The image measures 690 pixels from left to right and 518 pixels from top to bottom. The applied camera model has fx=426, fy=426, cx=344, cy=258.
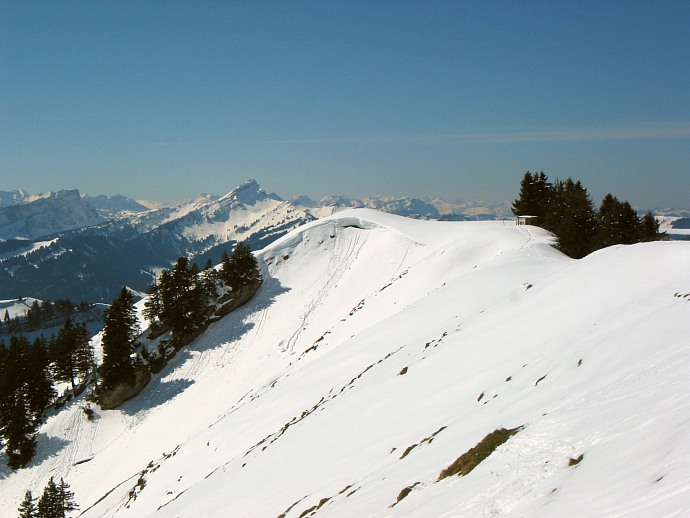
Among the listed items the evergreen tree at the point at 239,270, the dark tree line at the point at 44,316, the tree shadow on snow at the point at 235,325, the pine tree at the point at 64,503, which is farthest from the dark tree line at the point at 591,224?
the dark tree line at the point at 44,316

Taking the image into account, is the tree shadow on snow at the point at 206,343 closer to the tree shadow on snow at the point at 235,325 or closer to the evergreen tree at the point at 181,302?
the tree shadow on snow at the point at 235,325

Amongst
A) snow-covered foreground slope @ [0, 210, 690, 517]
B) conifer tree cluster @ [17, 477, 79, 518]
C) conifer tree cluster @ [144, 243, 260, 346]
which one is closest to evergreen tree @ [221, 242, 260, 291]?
conifer tree cluster @ [144, 243, 260, 346]

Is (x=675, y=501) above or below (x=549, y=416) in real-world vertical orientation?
above

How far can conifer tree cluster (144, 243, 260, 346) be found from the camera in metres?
56.3

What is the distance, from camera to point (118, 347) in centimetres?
5084

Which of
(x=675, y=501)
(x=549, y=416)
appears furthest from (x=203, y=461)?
(x=675, y=501)

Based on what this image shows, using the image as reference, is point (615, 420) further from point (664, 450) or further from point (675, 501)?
point (675, 501)

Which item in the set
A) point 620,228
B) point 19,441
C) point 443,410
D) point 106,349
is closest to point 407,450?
point 443,410

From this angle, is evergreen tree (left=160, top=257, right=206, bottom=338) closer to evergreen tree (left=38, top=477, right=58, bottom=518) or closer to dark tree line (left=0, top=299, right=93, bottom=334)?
evergreen tree (left=38, top=477, right=58, bottom=518)

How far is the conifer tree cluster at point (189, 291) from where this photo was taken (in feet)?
185

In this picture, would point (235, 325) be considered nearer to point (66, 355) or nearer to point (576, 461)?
point (66, 355)

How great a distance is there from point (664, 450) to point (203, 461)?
82.8 ft

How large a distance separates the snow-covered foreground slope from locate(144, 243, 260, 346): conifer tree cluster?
7542 millimetres

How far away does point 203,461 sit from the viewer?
2592 cm
